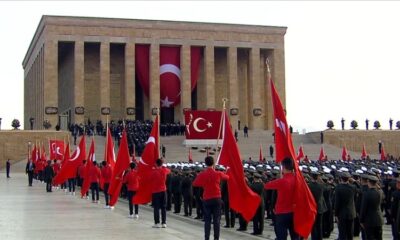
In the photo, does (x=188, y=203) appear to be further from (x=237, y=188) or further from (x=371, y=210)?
(x=371, y=210)

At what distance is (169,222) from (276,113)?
6.13 meters

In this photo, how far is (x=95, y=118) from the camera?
57750mm

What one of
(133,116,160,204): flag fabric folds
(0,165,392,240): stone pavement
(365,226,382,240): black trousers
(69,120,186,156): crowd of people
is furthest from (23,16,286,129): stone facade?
(365,226,382,240): black trousers

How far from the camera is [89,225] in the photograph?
44.2 ft

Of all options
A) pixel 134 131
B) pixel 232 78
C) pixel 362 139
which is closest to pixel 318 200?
pixel 134 131

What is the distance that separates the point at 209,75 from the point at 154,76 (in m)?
5.01

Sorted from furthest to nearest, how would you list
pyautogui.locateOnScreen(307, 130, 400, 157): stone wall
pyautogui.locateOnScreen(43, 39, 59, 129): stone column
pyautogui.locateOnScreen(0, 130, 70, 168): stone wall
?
pyautogui.locateOnScreen(43, 39, 59, 129): stone column → pyautogui.locateOnScreen(307, 130, 400, 157): stone wall → pyautogui.locateOnScreen(0, 130, 70, 168): stone wall

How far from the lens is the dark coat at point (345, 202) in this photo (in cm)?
1087

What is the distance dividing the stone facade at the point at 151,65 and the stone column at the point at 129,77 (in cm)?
9

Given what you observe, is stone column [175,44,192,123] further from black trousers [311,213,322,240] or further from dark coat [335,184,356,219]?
dark coat [335,184,356,219]

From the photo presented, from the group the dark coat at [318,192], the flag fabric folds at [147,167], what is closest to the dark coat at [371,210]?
the dark coat at [318,192]

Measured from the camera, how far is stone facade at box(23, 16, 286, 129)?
5441cm

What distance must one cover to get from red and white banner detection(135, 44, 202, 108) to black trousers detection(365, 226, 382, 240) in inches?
1866

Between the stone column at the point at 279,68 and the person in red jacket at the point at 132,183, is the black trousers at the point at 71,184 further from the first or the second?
the stone column at the point at 279,68
